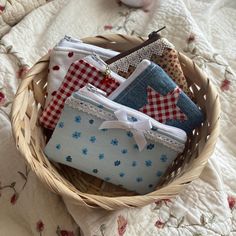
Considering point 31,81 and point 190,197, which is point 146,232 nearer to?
point 190,197

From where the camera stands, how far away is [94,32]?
3.76ft

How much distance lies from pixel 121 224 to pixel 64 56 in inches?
14.1

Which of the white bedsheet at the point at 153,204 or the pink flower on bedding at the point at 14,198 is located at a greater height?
the white bedsheet at the point at 153,204

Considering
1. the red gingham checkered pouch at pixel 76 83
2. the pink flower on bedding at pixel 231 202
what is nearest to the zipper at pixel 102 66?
the red gingham checkered pouch at pixel 76 83

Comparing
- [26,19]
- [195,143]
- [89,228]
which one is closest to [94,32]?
[26,19]

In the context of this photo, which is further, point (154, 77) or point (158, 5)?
point (158, 5)

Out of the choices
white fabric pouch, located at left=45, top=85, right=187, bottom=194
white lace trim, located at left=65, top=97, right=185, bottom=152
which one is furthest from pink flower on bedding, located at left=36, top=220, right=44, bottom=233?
white lace trim, located at left=65, top=97, right=185, bottom=152

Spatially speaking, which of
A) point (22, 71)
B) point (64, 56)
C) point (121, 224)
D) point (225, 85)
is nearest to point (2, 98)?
point (22, 71)

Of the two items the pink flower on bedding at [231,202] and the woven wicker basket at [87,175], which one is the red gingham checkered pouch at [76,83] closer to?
the woven wicker basket at [87,175]

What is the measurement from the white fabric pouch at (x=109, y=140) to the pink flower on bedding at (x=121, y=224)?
76 millimetres

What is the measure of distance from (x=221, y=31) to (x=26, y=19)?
53 centimetres

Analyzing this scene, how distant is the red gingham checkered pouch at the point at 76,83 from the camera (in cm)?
86

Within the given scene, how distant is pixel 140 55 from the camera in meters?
0.90

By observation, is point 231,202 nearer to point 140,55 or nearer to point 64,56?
point 140,55
